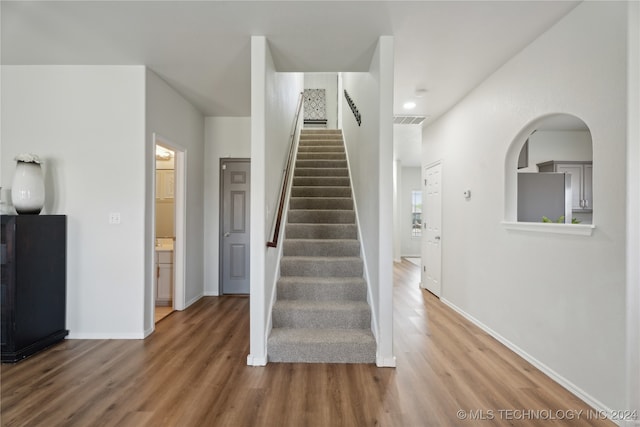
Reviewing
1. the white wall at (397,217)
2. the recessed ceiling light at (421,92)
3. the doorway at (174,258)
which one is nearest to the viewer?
the recessed ceiling light at (421,92)

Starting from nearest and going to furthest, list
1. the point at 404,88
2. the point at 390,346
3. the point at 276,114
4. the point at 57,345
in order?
1. the point at 390,346
2. the point at 57,345
3. the point at 276,114
4. the point at 404,88

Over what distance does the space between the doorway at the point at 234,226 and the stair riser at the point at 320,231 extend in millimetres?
1172

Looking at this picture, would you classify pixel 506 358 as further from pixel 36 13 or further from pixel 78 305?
pixel 36 13

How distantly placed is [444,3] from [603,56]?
1.11 meters

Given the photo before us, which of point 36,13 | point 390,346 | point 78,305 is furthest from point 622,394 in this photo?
point 36,13

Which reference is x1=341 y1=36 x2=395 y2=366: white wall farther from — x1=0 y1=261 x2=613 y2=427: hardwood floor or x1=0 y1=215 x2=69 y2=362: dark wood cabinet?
x1=0 y1=215 x2=69 y2=362: dark wood cabinet

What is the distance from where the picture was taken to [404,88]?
3625mm

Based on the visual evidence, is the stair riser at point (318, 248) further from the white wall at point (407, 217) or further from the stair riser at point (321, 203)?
the white wall at point (407, 217)

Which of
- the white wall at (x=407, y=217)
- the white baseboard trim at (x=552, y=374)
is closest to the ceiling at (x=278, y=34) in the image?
the white baseboard trim at (x=552, y=374)

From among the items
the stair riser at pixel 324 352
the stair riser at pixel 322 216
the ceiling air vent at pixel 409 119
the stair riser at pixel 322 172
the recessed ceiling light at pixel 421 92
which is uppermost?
the recessed ceiling light at pixel 421 92

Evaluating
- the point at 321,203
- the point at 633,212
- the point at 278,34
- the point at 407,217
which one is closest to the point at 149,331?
the point at 321,203

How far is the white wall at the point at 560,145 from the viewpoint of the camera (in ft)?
14.8

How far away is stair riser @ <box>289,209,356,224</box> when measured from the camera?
4.04m

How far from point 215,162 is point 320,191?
5.84 ft
